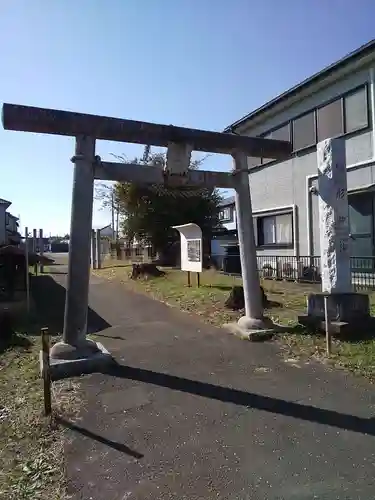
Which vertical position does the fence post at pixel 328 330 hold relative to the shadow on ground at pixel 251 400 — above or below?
above

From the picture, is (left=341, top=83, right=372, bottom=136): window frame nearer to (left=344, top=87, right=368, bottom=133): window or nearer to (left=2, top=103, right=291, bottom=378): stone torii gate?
(left=344, top=87, right=368, bottom=133): window

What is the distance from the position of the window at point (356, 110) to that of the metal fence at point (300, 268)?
4262 millimetres

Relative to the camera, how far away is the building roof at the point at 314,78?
12.1m

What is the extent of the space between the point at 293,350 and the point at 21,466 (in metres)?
4.50

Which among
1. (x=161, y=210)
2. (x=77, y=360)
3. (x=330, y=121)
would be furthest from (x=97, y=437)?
(x=161, y=210)

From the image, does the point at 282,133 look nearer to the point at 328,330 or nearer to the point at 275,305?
the point at 275,305

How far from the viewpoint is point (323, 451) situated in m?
3.49

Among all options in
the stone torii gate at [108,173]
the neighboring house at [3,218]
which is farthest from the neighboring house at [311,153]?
the neighboring house at [3,218]

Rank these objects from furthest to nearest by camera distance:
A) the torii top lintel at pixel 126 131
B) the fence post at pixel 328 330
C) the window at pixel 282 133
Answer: the window at pixel 282 133, the fence post at pixel 328 330, the torii top lintel at pixel 126 131

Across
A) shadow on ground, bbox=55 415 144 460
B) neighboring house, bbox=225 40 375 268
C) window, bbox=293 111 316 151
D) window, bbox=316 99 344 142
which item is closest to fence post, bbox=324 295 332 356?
shadow on ground, bbox=55 415 144 460

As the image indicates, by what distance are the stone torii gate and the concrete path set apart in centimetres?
90

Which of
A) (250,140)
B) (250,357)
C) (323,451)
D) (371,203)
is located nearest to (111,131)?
(250,140)

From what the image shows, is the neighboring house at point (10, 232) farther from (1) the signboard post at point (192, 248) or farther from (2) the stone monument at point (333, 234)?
(2) the stone monument at point (333, 234)

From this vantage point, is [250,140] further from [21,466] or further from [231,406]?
[21,466]
